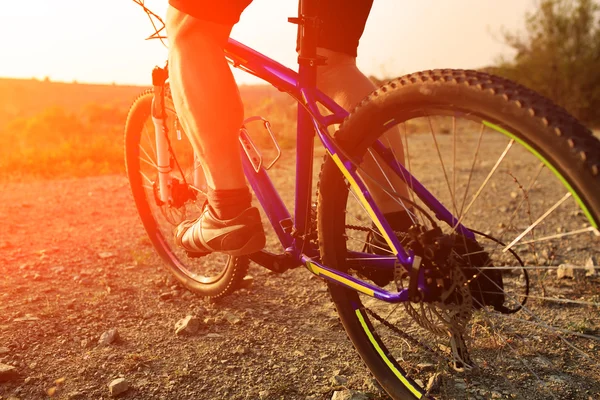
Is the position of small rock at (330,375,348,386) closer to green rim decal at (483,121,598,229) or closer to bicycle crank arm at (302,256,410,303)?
bicycle crank arm at (302,256,410,303)

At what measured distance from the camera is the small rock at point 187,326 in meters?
2.27

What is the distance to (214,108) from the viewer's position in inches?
71.3

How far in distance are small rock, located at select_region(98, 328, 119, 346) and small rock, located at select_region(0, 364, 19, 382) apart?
0.34 meters

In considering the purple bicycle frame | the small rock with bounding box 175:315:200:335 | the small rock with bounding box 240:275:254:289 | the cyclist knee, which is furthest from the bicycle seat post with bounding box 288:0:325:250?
the small rock with bounding box 240:275:254:289

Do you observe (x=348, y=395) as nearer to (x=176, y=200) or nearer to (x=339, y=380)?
(x=339, y=380)

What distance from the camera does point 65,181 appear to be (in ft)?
20.0

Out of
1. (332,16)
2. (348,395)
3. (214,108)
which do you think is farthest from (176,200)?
(348,395)

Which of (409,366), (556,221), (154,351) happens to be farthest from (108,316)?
(556,221)

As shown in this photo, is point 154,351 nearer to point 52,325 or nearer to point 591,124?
point 52,325

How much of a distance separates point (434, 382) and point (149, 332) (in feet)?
4.04

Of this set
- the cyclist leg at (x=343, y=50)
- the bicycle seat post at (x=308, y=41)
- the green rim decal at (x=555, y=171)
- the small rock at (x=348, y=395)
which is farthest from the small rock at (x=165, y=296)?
the green rim decal at (x=555, y=171)

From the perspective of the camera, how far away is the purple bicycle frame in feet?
5.11

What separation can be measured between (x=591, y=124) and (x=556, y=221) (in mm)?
12484

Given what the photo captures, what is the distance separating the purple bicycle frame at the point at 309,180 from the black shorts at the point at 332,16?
19 centimetres
